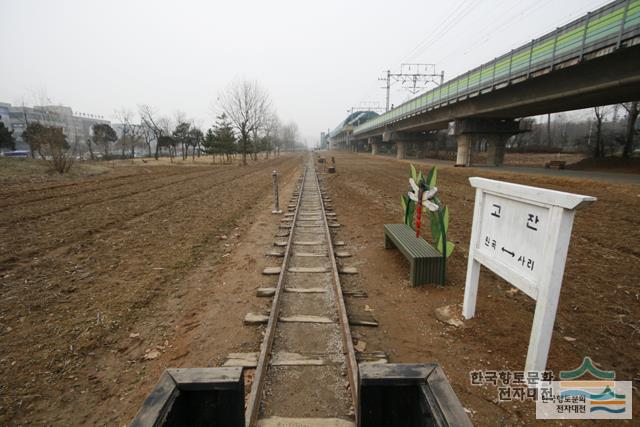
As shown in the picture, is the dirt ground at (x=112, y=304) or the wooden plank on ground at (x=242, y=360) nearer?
the dirt ground at (x=112, y=304)

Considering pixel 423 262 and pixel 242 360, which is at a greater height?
pixel 423 262

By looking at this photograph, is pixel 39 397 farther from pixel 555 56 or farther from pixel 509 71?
pixel 509 71

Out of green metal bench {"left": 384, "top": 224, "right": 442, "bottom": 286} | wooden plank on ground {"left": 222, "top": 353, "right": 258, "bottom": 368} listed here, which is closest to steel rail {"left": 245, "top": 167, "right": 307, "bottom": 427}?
wooden plank on ground {"left": 222, "top": 353, "right": 258, "bottom": 368}

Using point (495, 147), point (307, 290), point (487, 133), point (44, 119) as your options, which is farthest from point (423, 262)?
point (44, 119)

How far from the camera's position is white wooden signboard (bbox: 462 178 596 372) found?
253 cm

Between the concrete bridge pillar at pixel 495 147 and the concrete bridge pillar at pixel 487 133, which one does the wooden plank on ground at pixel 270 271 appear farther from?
the concrete bridge pillar at pixel 495 147

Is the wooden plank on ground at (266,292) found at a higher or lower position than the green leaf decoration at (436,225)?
lower

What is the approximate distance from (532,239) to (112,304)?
5.56m

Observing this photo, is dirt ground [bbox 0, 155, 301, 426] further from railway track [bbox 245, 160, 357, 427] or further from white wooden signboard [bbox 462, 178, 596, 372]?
white wooden signboard [bbox 462, 178, 596, 372]

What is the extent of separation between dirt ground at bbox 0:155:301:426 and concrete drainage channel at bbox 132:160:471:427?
1.61ft

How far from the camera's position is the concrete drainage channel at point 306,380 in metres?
1.47

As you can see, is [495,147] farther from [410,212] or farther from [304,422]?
[304,422]

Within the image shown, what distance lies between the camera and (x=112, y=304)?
15.0 feet

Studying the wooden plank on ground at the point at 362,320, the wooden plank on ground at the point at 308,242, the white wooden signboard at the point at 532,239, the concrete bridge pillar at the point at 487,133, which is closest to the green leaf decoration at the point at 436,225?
the white wooden signboard at the point at 532,239
